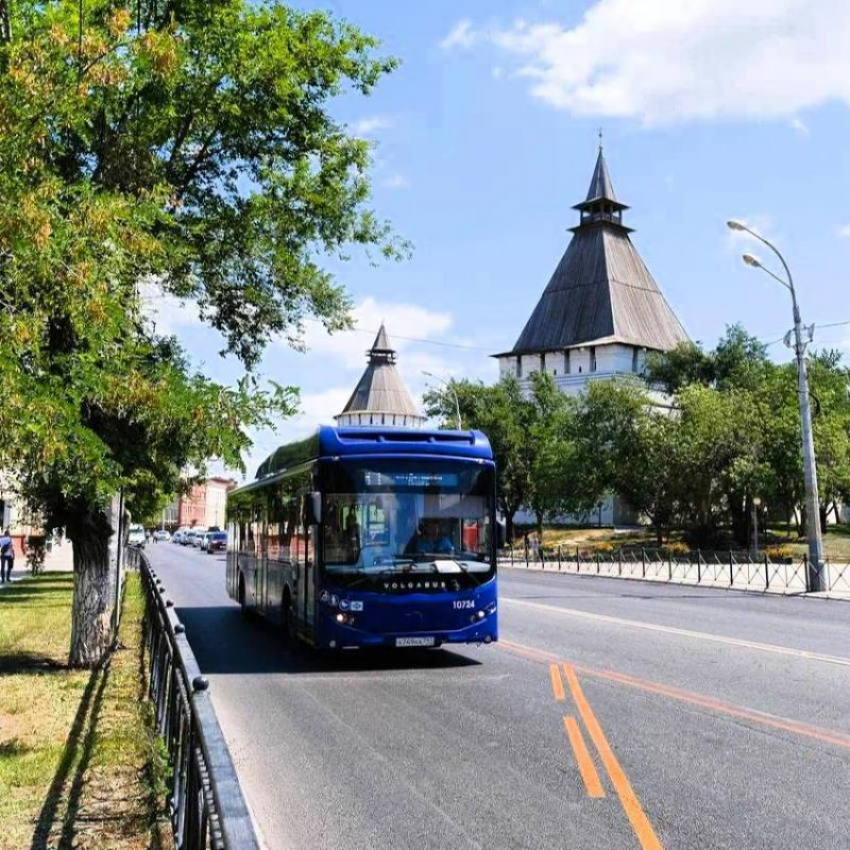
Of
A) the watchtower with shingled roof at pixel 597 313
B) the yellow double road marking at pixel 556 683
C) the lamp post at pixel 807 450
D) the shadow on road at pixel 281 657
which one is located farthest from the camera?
the watchtower with shingled roof at pixel 597 313

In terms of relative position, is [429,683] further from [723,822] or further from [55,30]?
[55,30]

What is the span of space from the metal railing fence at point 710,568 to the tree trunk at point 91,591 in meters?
20.9

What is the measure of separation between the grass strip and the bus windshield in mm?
3020

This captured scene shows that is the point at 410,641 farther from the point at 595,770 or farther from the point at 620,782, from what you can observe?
the point at 620,782

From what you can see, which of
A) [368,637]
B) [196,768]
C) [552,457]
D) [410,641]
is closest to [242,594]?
[368,637]

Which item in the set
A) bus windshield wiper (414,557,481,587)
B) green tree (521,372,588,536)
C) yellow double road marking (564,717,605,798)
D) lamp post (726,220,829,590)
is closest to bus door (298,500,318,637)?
bus windshield wiper (414,557,481,587)

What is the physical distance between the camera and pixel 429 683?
11.5 m

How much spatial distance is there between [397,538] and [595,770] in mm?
5648

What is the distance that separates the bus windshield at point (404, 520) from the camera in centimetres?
1246

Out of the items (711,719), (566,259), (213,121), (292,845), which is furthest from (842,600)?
(566,259)

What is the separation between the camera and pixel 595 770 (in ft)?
23.7

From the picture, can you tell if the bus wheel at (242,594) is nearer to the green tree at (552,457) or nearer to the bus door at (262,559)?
the bus door at (262,559)

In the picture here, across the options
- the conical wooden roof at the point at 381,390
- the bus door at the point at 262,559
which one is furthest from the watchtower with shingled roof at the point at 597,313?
the bus door at the point at 262,559

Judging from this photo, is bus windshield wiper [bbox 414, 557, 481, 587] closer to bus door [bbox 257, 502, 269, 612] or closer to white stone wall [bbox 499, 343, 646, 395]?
bus door [bbox 257, 502, 269, 612]
